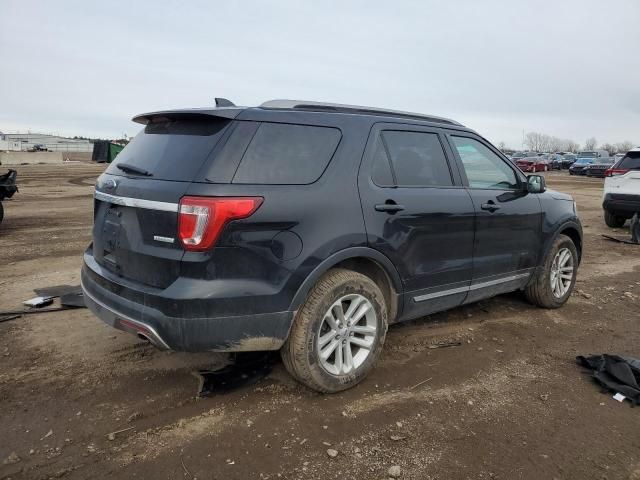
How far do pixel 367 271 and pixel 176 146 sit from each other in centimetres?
153

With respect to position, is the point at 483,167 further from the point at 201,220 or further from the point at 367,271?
the point at 201,220

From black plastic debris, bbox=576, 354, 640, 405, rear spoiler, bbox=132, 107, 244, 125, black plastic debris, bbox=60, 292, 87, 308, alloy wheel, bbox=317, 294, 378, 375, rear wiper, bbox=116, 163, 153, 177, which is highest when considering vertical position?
rear spoiler, bbox=132, 107, 244, 125

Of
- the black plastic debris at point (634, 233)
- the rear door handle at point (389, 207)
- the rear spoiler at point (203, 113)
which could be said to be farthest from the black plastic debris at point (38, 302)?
the black plastic debris at point (634, 233)

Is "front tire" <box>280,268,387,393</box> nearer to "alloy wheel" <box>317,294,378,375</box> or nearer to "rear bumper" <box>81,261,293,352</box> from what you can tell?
"alloy wheel" <box>317,294,378,375</box>

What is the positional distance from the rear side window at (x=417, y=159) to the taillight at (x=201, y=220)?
1428 millimetres

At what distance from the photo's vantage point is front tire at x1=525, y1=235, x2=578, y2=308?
197 inches

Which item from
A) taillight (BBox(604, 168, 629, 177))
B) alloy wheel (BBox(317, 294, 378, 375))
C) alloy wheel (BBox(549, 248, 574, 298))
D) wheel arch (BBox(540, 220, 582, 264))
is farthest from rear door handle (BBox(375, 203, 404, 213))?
taillight (BBox(604, 168, 629, 177))

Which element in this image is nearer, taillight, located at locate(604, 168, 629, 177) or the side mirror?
the side mirror

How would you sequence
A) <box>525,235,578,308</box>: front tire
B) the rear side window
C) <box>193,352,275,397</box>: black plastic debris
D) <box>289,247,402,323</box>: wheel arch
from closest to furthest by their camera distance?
<box>289,247,402,323</box>: wheel arch, <box>193,352,275,397</box>: black plastic debris, the rear side window, <box>525,235,578,308</box>: front tire

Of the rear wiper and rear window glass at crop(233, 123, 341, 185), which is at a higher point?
rear window glass at crop(233, 123, 341, 185)

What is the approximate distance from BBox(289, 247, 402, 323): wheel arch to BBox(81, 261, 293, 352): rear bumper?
0.20 meters

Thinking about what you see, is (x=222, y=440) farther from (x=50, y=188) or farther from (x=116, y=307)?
(x=50, y=188)

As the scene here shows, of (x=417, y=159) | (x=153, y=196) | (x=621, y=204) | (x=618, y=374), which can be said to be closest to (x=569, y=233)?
(x=618, y=374)

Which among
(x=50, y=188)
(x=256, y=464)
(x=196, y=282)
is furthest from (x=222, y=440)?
(x=50, y=188)
